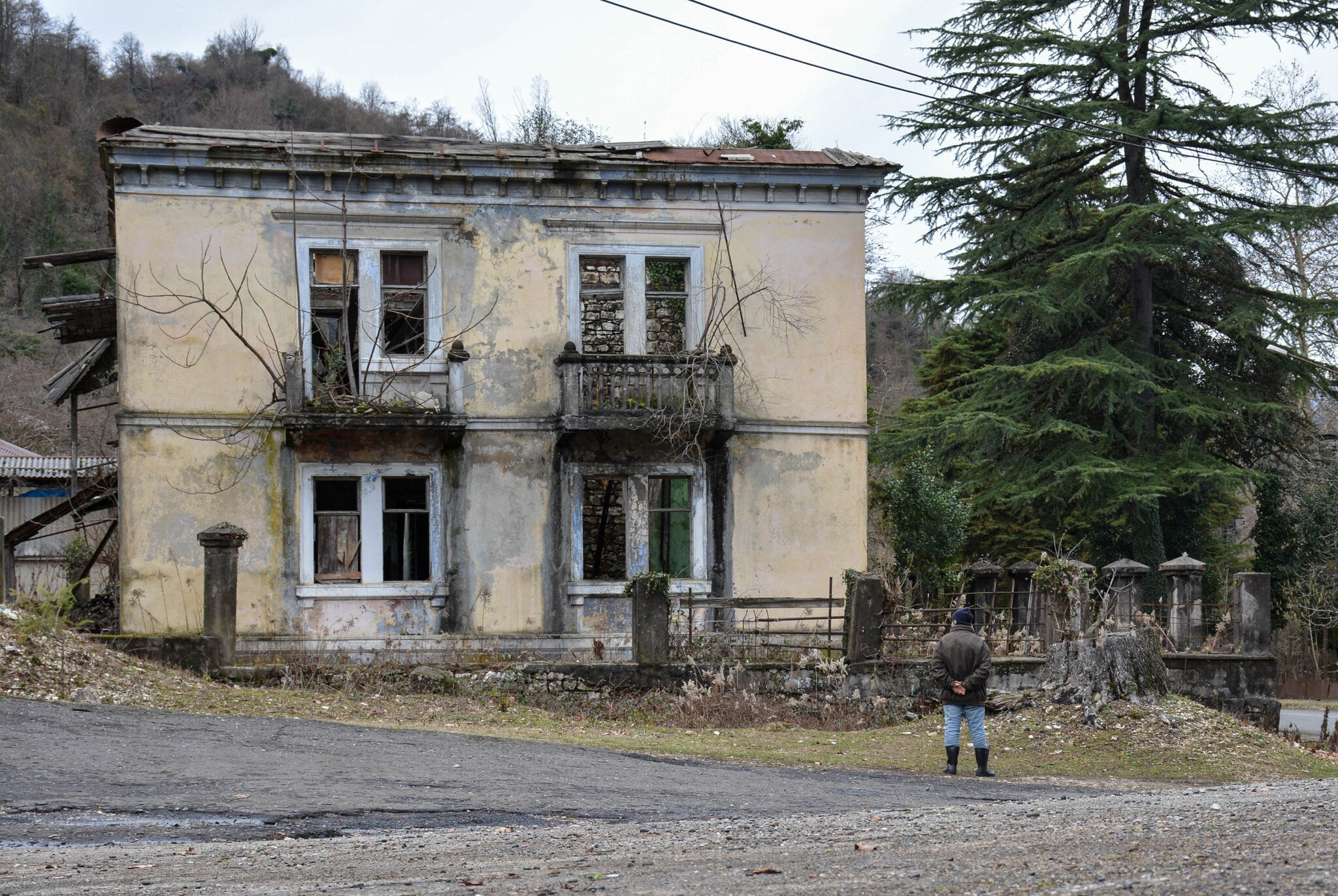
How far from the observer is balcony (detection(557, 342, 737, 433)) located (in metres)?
20.1

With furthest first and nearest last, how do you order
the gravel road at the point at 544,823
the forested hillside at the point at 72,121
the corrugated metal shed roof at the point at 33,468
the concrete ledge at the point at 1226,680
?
1. the forested hillside at the point at 72,121
2. the corrugated metal shed roof at the point at 33,468
3. the concrete ledge at the point at 1226,680
4. the gravel road at the point at 544,823

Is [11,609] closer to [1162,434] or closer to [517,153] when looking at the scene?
[517,153]

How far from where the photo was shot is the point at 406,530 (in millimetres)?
20781

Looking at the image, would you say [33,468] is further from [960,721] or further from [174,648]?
[960,721]

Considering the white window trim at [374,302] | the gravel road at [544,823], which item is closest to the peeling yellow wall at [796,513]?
the white window trim at [374,302]

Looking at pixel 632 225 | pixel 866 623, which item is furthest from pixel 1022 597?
pixel 632 225

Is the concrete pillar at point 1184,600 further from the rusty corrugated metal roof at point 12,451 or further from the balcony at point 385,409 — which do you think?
the rusty corrugated metal roof at point 12,451

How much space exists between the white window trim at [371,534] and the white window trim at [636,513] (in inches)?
82.7

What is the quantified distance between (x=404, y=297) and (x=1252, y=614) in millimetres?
14001

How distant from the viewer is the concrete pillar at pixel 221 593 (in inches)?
647

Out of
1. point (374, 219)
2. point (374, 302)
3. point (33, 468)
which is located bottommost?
point (33, 468)

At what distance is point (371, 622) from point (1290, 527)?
2166 cm

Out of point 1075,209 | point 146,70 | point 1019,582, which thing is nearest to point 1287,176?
point 1075,209

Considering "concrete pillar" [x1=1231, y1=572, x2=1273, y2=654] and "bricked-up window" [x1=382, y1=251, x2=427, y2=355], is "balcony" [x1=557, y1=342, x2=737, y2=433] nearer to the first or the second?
"bricked-up window" [x1=382, y1=251, x2=427, y2=355]
